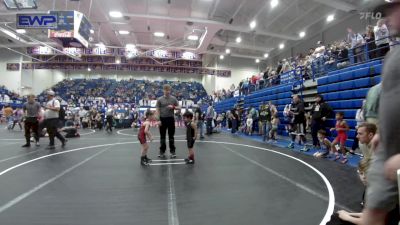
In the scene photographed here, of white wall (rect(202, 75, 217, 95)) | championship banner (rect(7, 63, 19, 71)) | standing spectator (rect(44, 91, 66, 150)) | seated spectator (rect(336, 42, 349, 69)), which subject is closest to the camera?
standing spectator (rect(44, 91, 66, 150))

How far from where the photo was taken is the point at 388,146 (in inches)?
58.9

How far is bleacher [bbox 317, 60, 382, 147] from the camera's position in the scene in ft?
29.7

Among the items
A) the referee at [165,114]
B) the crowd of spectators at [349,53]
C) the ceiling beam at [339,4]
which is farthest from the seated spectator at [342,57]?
the referee at [165,114]

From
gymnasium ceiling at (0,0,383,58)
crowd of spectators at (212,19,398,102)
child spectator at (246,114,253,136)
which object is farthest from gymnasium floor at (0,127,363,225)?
gymnasium ceiling at (0,0,383,58)

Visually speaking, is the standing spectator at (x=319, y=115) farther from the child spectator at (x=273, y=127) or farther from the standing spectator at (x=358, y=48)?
the child spectator at (x=273, y=127)

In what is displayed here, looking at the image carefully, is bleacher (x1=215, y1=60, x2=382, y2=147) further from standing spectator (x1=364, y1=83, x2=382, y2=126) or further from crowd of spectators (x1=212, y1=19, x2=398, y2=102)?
standing spectator (x1=364, y1=83, x2=382, y2=126)

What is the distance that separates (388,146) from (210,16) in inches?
856

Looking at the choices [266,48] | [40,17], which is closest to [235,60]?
[266,48]

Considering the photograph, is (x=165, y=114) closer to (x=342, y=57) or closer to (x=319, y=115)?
(x=319, y=115)

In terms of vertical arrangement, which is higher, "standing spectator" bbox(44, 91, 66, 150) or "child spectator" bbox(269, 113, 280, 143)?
"standing spectator" bbox(44, 91, 66, 150)

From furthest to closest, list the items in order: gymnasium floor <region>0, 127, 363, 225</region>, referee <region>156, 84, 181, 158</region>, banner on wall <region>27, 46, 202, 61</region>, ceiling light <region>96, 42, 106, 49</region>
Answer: banner on wall <region>27, 46, 202, 61</region> → ceiling light <region>96, 42, 106, 49</region> → referee <region>156, 84, 181, 158</region> → gymnasium floor <region>0, 127, 363, 225</region>

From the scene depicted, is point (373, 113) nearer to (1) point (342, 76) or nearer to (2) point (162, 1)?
(1) point (342, 76)

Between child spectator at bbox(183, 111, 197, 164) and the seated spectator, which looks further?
the seated spectator

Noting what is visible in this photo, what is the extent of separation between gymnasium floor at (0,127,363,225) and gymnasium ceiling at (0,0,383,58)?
538 inches
